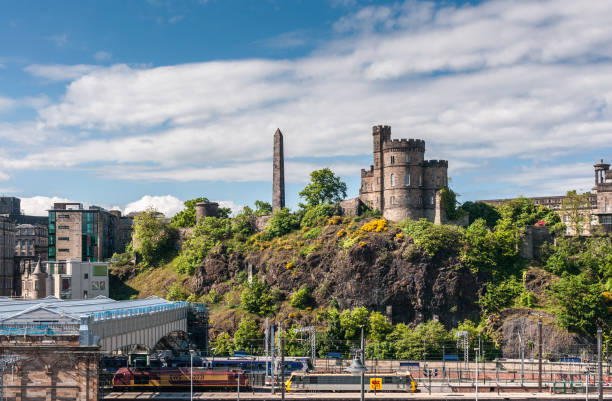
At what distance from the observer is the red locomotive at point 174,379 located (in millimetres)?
78625

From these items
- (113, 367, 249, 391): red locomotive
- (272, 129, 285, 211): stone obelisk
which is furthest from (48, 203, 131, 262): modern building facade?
(113, 367, 249, 391): red locomotive

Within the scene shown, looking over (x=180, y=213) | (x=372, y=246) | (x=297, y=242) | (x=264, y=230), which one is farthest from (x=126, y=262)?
(x=372, y=246)

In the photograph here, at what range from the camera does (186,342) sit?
335ft

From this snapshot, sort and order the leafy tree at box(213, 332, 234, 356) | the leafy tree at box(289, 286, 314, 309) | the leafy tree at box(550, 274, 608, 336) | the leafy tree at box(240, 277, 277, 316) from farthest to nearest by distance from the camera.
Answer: the leafy tree at box(240, 277, 277, 316) < the leafy tree at box(289, 286, 314, 309) < the leafy tree at box(213, 332, 234, 356) < the leafy tree at box(550, 274, 608, 336)

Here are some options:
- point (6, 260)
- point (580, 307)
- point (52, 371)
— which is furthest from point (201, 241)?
point (52, 371)

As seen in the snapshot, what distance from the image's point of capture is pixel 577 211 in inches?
4643

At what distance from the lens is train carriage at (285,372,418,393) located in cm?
7812

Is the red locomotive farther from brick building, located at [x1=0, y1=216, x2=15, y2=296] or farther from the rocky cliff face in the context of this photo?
brick building, located at [x1=0, y1=216, x2=15, y2=296]

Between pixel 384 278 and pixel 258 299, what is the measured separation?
65.6ft

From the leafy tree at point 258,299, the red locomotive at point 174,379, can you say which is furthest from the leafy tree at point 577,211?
the red locomotive at point 174,379

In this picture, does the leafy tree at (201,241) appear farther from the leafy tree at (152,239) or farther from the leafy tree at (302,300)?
the leafy tree at (302,300)

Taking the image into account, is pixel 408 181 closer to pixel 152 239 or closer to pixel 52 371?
pixel 152 239

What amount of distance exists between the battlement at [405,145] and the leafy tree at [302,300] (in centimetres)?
2785

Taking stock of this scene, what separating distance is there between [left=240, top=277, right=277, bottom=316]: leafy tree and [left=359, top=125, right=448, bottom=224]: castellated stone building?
23651mm
